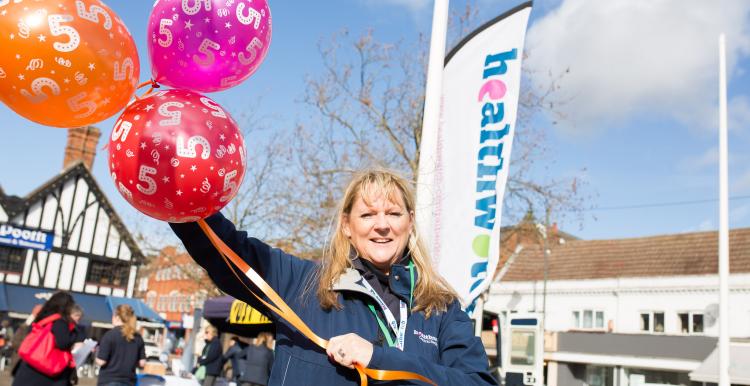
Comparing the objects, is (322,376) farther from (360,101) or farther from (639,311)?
(639,311)

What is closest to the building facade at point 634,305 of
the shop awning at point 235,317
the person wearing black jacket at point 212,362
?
the shop awning at point 235,317

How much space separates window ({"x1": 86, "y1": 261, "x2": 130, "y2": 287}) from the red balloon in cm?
3250

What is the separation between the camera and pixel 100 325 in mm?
32562

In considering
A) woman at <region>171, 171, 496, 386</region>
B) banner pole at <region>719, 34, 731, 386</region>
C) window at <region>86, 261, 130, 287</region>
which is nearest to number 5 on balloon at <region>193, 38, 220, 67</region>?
woman at <region>171, 171, 496, 386</region>

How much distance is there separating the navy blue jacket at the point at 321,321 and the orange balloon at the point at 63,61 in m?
0.49

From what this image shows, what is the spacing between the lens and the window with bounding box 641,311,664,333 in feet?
100

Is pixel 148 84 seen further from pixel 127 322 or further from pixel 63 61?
pixel 127 322

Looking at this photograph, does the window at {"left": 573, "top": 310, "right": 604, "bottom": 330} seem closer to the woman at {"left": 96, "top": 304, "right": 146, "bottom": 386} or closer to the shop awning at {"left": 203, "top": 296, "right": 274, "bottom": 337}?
the shop awning at {"left": 203, "top": 296, "right": 274, "bottom": 337}

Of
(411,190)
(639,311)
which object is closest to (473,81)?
(411,190)

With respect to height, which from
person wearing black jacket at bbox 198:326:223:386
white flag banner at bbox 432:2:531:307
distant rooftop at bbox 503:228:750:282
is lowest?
person wearing black jacket at bbox 198:326:223:386

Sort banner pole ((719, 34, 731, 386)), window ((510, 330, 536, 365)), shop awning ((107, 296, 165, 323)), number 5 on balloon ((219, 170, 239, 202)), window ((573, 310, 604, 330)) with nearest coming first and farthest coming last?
number 5 on balloon ((219, 170, 239, 202)) → window ((510, 330, 536, 365)) → banner pole ((719, 34, 731, 386)) → shop awning ((107, 296, 165, 323)) → window ((573, 310, 604, 330))

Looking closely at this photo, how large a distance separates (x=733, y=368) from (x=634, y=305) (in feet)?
19.5

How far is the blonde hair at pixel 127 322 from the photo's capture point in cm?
744

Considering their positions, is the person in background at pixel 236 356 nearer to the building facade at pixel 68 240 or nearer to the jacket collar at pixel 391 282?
the jacket collar at pixel 391 282
